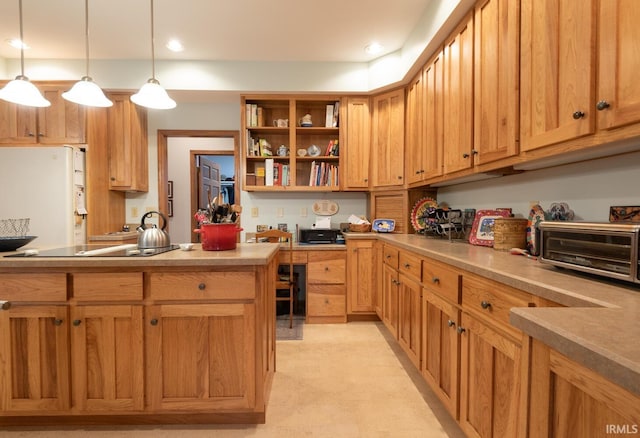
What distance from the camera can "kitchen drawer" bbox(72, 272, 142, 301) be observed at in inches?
59.4

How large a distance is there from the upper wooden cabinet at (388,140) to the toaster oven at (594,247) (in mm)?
2032

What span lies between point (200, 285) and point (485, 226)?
1862 mm

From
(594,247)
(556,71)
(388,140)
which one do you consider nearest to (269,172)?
(388,140)

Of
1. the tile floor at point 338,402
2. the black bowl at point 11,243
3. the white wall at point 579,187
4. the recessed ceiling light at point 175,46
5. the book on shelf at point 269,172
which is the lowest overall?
the tile floor at point 338,402

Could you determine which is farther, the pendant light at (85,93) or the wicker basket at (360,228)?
the wicker basket at (360,228)

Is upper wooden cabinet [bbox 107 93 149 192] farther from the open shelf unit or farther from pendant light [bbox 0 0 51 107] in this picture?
pendant light [bbox 0 0 51 107]

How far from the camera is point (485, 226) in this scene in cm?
209

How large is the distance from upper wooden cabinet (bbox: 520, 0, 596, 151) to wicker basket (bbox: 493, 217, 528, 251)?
1.59 feet

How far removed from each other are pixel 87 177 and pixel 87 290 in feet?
6.85

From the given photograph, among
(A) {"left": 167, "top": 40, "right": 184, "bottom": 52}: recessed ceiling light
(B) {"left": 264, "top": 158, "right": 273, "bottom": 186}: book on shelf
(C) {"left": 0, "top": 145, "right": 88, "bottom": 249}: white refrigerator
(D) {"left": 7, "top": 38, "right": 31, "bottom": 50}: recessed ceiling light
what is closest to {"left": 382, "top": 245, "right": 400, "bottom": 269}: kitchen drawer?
(B) {"left": 264, "top": 158, "right": 273, "bottom": 186}: book on shelf

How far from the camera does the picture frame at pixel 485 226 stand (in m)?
2.03

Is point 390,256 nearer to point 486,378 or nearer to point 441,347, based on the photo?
point 441,347

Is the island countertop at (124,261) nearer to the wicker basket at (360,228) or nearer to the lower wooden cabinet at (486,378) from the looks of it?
the lower wooden cabinet at (486,378)

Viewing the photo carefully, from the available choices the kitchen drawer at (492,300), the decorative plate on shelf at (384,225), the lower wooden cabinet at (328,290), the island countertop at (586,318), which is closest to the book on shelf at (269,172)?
the lower wooden cabinet at (328,290)
